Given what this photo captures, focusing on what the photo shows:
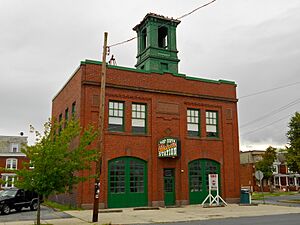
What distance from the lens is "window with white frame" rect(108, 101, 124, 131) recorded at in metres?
25.8

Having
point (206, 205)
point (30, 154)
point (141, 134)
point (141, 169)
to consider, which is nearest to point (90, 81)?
point (141, 134)

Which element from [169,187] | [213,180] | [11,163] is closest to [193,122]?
[213,180]

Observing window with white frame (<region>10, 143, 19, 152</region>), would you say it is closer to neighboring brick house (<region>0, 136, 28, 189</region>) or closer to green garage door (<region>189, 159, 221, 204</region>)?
neighboring brick house (<region>0, 136, 28, 189</region>)

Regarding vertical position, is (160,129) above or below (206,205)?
above

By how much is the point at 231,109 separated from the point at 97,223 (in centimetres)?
1729

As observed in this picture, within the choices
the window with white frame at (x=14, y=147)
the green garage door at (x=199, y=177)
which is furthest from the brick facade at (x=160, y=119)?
the window with white frame at (x=14, y=147)

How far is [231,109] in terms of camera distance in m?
30.6

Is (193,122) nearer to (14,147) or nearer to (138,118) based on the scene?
(138,118)

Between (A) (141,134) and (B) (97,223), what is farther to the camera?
(A) (141,134)

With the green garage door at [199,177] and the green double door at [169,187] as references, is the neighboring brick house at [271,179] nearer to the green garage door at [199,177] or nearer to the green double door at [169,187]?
the green garage door at [199,177]

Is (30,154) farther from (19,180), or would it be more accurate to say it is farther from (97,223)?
(97,223)

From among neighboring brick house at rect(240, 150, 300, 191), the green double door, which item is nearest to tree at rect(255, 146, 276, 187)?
neighboring brick house at rect(240, 150, 300, 191)

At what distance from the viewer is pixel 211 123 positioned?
1173 inches

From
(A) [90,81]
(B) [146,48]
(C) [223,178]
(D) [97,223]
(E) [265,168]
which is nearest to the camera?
(D) [97,223]
